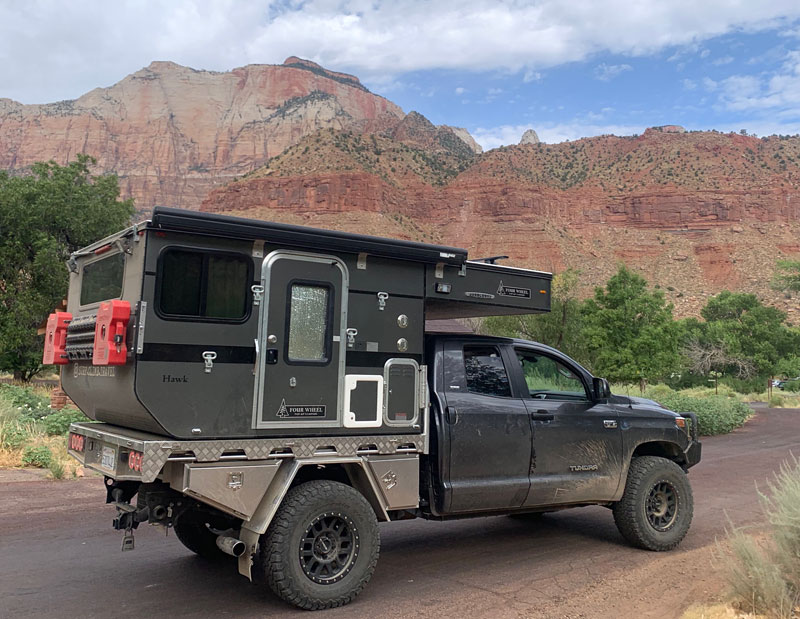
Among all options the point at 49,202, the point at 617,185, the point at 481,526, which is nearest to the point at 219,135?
the point at 617,185

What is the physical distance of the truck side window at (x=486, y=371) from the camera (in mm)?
6234

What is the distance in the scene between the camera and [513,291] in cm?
649

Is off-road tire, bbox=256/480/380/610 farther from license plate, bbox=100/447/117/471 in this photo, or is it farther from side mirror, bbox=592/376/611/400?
side mirror, bbox=592/376/611/400

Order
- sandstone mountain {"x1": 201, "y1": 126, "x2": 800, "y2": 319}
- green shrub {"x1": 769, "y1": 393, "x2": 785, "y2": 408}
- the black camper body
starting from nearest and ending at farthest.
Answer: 1. the black camper body
2. green shrub {"x1": 769, "y1": 393, "x2": 785, "y2": 408}
3. sandstone mountain {"x1": 201, "y1": 126, "x2": 800, "y2": 319}

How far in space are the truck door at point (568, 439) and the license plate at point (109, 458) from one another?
140 inches

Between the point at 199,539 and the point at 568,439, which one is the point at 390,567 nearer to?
the point at 199,539

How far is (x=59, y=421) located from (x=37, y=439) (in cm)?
114

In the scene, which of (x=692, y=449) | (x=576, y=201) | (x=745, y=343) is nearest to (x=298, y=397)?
(x=692, y=449)

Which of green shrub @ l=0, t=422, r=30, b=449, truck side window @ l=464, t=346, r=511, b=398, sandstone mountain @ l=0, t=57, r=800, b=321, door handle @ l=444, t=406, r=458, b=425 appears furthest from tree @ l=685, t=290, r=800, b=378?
door handle @ l=444, t=406, r=458, b=425

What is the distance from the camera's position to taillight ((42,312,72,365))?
571 centimetres

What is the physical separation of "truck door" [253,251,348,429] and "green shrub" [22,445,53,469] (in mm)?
7224

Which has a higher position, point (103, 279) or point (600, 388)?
point (103, 279)

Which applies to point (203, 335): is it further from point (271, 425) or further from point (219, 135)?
point (219, 135)

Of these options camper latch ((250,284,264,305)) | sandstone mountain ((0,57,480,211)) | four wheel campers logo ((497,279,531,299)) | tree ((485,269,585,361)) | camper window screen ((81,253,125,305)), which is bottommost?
camper latch ((250,284,264,305))
